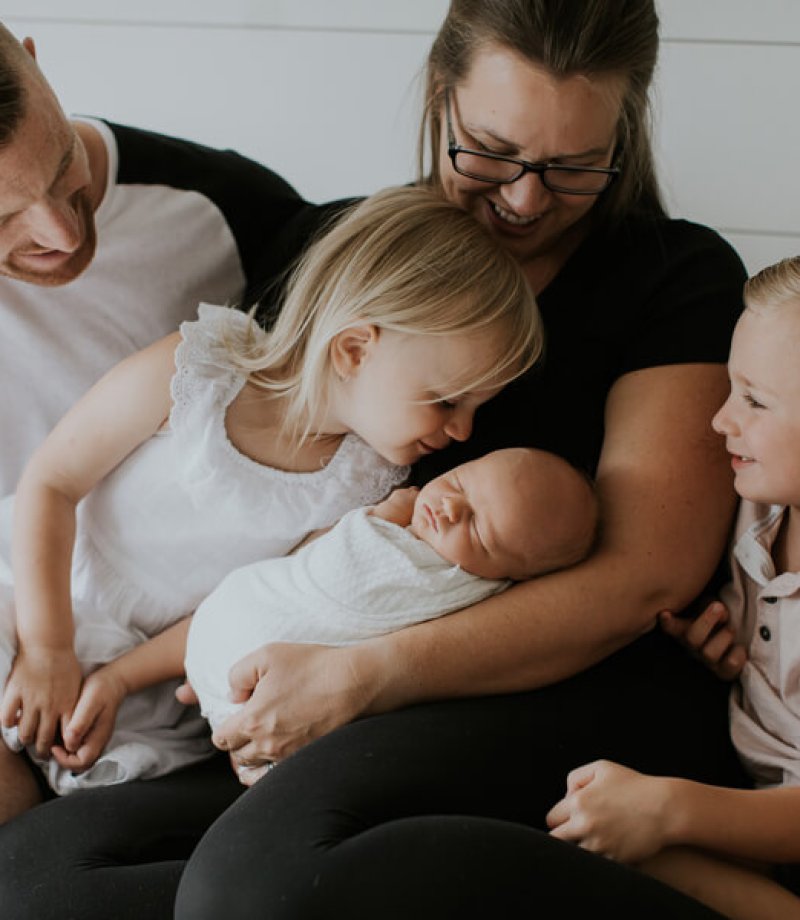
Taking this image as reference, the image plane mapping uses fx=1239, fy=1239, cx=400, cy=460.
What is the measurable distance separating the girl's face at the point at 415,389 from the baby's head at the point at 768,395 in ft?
0.94

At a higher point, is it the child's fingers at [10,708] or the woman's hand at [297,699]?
the woman's hand at [297,699]

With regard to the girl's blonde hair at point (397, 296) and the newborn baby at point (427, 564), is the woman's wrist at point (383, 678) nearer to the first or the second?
the newborn baby at point (427, 564)

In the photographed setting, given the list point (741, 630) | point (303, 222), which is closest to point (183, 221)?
point (303, 222)

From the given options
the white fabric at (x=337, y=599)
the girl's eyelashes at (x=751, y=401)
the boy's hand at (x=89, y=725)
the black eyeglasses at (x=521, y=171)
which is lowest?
the boy's hand at (x=89, y=725)

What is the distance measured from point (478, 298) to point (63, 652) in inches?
26.2

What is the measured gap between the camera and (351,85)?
7.38 ft

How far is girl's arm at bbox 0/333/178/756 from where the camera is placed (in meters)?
1.50

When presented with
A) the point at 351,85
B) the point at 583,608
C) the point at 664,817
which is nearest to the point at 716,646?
the point at 583,608

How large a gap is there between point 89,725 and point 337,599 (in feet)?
1.15

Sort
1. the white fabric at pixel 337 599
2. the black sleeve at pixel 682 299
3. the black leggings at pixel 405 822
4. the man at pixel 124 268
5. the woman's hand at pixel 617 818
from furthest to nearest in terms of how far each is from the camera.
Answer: the man at pixel 124 268 < the black sleeve at pixel 682 299 < the white fabric at pixel 337 599 < the woman's hand at pixel 617 818 < the black leggings at pixel 405 822

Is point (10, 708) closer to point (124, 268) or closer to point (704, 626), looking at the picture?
point (124, 268)

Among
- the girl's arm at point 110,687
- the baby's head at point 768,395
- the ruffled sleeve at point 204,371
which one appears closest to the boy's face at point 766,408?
the baby's head at point 768,395

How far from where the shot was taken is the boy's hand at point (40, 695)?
1488 millimetres

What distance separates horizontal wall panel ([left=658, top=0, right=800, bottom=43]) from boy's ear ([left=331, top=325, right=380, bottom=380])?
3.09 feet
